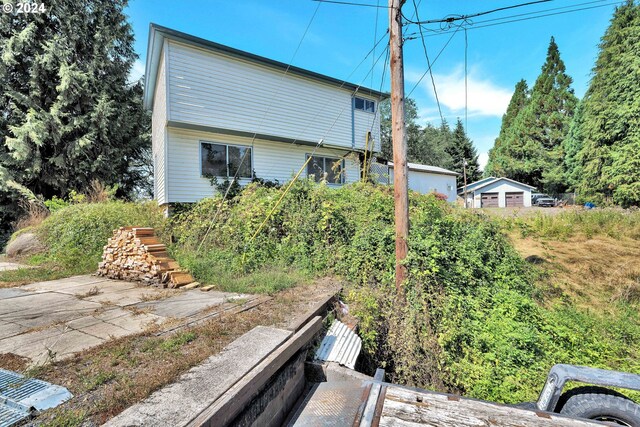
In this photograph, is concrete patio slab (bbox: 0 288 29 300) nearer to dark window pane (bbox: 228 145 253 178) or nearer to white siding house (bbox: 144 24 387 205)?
white siding house (bbox: 144 24 387 205)

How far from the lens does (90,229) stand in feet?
23.9

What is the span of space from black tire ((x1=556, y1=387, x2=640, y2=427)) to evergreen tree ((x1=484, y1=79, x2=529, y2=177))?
3630cm

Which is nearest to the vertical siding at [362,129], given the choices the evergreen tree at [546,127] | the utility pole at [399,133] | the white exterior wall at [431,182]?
the white exterior wall at [431,182]

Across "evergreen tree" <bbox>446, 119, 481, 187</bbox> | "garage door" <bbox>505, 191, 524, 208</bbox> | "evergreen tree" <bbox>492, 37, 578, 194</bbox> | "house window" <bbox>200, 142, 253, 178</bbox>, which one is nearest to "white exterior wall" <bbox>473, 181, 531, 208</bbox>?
"garage door" <bbox>505, 191, 524, 208</bbox>

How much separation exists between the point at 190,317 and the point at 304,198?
4.20 metres

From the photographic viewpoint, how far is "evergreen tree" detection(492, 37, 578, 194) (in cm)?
2806

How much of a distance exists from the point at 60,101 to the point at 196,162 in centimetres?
753

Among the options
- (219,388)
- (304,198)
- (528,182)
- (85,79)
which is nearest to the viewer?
(219,388)

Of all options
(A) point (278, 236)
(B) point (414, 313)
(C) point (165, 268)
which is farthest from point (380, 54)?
(C) point (165, 268)

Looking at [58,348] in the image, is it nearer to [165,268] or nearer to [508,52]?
[165,268]

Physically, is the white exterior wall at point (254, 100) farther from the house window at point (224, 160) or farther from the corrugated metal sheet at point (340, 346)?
the corrugated metal sheet at point (340, 346)

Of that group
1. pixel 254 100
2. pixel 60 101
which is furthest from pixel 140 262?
pixel 60 101

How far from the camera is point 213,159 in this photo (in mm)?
9641

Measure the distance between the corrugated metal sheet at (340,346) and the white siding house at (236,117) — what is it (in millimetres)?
4594
